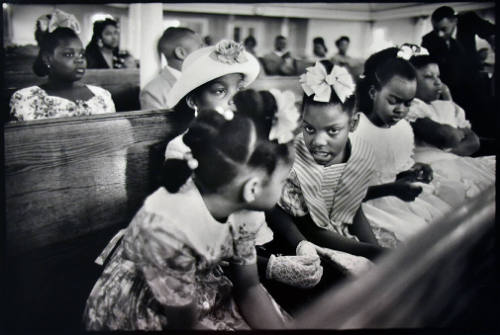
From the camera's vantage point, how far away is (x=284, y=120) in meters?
1.62

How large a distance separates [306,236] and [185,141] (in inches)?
26.4

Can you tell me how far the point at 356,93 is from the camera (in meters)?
1.80

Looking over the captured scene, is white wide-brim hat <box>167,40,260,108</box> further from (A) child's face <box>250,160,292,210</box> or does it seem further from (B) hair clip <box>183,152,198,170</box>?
(A) child's face <box>250,160,292,210</box>

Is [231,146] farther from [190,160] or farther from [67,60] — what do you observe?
[67,60]

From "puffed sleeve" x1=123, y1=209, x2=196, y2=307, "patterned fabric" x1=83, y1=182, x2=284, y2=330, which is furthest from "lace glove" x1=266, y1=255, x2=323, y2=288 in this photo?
"puffed sleeve" x1=123, y1=209, x2=196, y2=307

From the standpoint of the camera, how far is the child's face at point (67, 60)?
175 centimetres

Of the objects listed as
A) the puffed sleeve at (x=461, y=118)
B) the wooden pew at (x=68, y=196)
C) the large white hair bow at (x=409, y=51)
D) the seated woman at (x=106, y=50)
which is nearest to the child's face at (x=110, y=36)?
the seated woman at (x=106, y=50)

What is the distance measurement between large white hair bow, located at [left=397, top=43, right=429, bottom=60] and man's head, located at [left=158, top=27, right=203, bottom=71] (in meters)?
0.90

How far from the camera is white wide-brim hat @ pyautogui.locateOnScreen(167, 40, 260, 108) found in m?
1.71

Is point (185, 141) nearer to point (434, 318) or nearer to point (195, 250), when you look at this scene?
point (195, 250)

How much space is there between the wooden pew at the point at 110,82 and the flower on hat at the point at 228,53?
375 millimetres

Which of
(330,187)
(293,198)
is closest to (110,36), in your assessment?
(293,198)

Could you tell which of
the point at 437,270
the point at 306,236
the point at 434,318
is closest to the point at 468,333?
the point at 434,318

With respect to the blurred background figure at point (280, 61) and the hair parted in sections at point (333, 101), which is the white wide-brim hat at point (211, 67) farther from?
the hair parted in sections at point (333, 101)
